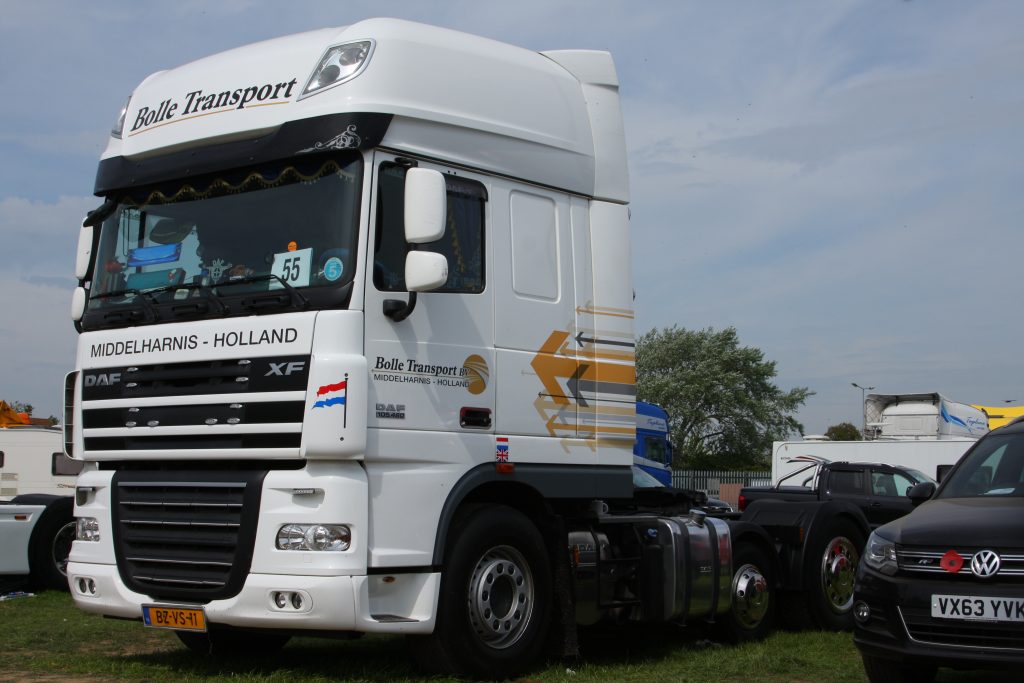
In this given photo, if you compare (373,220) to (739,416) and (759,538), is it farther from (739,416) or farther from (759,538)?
(739,416)

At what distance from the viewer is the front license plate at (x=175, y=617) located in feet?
24.6

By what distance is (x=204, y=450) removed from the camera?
7566mm

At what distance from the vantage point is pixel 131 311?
8.02 meters

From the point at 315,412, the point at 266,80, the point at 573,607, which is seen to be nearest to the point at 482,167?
the point at 266,80

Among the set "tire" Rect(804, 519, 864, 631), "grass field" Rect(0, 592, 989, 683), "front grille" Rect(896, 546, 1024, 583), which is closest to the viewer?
Answer: "front grille" Rect(896, 546, 1024, 583)

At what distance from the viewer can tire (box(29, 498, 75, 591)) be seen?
14.1 m

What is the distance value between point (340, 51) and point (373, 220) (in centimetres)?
120

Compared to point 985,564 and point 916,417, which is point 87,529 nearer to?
point 985,564

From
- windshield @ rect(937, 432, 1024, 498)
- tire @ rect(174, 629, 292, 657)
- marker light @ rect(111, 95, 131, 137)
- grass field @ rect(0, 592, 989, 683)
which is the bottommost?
grass field @ rect(0, 592, 989, 683)

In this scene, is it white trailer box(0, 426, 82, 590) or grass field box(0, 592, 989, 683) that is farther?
white trailer box(0, 426, 82, 590)

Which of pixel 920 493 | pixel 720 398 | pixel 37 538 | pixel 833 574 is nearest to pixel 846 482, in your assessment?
pixel 833 574

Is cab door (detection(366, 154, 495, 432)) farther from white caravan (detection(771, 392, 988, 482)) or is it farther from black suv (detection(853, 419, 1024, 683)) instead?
white caravan (detection(771, 392, 988, 482))

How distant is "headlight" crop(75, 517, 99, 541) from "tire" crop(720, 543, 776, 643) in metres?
5.04

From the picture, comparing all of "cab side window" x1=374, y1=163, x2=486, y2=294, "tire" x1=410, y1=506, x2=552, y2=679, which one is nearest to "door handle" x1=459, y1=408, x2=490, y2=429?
"tire" x1=410, y1=506, x2=552, y2=679
